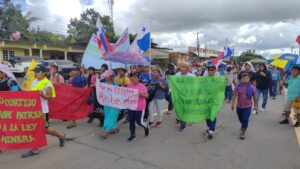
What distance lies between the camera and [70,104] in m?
6.31

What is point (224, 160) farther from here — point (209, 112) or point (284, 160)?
point (209, 112)

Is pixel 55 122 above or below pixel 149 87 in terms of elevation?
below

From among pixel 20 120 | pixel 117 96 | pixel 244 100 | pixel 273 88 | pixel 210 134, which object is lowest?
pixel 210 134

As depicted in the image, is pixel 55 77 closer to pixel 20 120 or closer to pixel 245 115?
pixel 20 120

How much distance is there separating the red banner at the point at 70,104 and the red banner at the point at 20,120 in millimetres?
1944

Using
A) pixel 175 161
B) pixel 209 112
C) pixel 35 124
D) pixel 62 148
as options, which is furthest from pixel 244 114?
pixel 35 124

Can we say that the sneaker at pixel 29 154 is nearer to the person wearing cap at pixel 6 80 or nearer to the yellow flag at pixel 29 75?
the person wearing cap at pixel 6 80

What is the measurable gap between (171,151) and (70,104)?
3188mm

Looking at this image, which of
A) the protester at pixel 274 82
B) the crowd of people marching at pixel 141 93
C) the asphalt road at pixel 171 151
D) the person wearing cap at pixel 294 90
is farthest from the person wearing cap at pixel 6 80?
the protester at pixel 274 82

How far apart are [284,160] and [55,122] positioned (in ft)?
18.2

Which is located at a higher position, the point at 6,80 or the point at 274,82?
the point at 6,80

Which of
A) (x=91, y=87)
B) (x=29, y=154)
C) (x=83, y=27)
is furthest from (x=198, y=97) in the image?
(x=83, y=27)

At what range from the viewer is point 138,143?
4953mm

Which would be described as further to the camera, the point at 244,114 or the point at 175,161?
the point at 244,114
